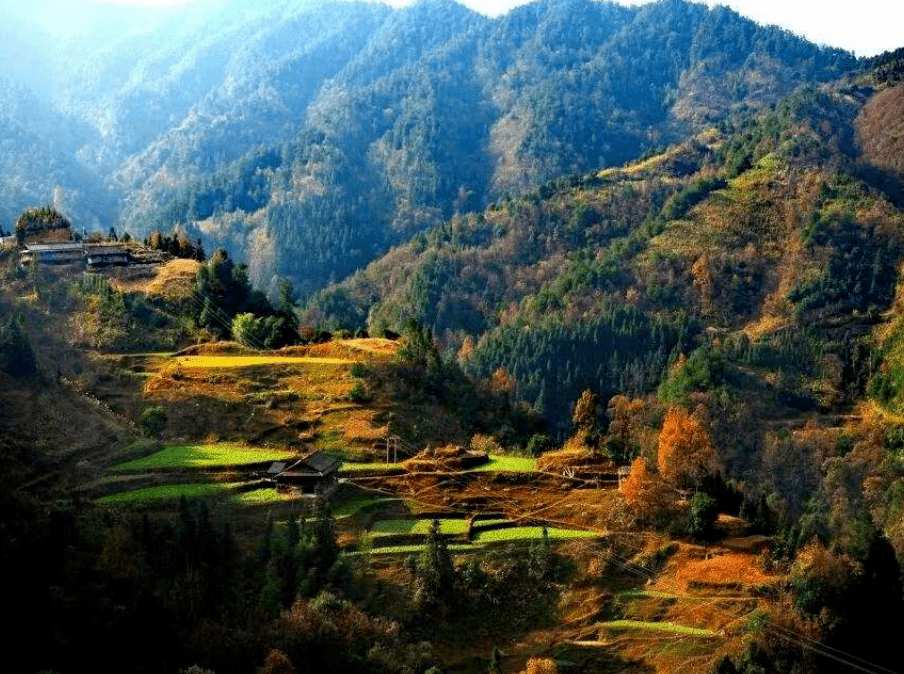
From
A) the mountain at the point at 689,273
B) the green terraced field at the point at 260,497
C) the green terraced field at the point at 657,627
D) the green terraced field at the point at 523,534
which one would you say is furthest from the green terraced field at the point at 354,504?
the mountain at the point at 689,273

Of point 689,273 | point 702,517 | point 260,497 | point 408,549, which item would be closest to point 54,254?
point 260,497

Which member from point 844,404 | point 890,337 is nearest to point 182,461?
point 844,404

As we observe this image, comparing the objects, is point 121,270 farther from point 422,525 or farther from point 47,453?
point 422,525

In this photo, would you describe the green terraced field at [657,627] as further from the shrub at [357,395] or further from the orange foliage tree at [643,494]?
the shrub at [357,395]

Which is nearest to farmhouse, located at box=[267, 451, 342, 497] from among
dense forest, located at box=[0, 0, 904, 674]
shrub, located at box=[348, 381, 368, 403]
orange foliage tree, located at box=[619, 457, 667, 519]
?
dense forest, located at box=[0, 0, 904, 674]

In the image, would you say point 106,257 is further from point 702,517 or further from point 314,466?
point 702,517
